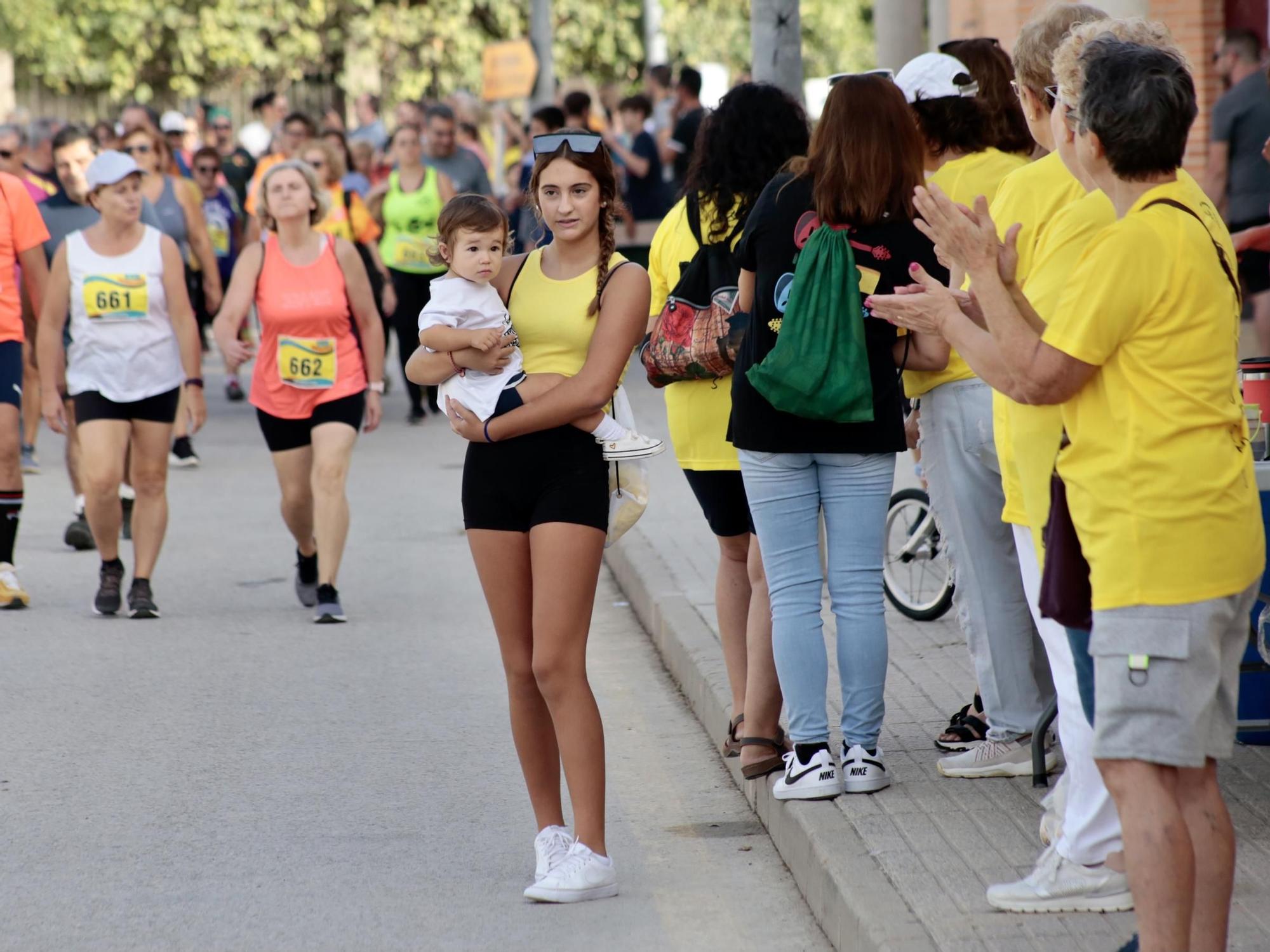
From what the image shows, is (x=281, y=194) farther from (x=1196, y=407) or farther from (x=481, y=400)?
(x=1196, y=407)

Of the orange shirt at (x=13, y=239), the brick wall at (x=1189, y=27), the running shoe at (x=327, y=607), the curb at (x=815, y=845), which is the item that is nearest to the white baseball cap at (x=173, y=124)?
the brick wall at (x=1189, y=27)

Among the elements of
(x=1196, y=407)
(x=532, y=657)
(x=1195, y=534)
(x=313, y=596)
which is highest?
(x=1196, y=407)

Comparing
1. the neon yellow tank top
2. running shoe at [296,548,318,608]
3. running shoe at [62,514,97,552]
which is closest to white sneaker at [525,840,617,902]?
running shoe at [296,548,318,608]

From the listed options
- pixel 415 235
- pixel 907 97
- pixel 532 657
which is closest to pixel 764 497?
pixel 532 657

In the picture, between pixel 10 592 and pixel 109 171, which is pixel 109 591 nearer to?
pixel 10 592

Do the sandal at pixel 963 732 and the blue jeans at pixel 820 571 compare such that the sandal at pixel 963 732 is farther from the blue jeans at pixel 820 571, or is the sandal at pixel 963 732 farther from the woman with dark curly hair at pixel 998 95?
the woman with dark curly hair at pixel 998 95

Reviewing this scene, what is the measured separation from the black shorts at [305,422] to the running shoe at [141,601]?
89 centimetres

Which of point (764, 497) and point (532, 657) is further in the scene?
point (764, 497)

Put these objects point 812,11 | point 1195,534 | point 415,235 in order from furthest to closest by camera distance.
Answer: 1. point 812,11
2. point 415,235
3. point 1195,534

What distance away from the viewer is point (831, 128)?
480cm

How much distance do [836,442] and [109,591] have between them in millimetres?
4613

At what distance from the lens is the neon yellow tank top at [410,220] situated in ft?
46.2

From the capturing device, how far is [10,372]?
859 centimetres

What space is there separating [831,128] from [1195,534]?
1.87 metres
